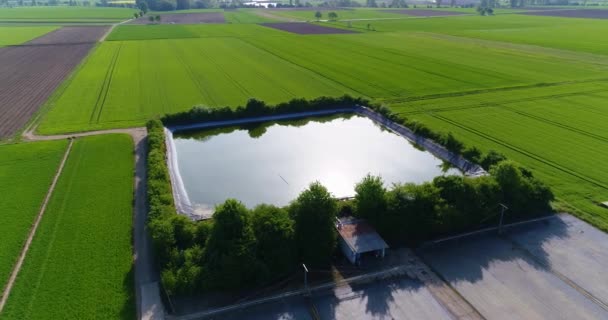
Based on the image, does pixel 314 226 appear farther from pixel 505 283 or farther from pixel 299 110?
pixel 299 110

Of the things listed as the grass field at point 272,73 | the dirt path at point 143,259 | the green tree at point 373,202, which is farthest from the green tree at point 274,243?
the grass field at point 272,73

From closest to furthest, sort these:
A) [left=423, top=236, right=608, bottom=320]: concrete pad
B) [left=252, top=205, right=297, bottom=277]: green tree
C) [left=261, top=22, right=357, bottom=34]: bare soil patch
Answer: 1. [left=423, top=236, right=608, bottom=320]: concrete pad
2. [left=252, top=205, right=297, bottom=277]: green tree
3. [left=261, top=22, right=357, bottom=34]: bare soil patch

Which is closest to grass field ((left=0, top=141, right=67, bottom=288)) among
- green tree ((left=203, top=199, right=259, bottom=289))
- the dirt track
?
the dirt track

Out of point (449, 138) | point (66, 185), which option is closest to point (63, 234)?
point (66, 185)

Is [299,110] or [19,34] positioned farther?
[19,34]

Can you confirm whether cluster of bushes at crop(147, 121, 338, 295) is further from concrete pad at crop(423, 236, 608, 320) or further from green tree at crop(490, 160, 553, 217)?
green tree at crop(490, 160, 553, 217)

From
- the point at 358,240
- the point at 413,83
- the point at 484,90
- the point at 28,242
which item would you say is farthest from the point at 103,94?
the point at 484,90

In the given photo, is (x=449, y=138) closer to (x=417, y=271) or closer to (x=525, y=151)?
(x=525, y=151)

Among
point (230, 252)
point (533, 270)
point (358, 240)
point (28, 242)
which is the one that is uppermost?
point (230, 252)
